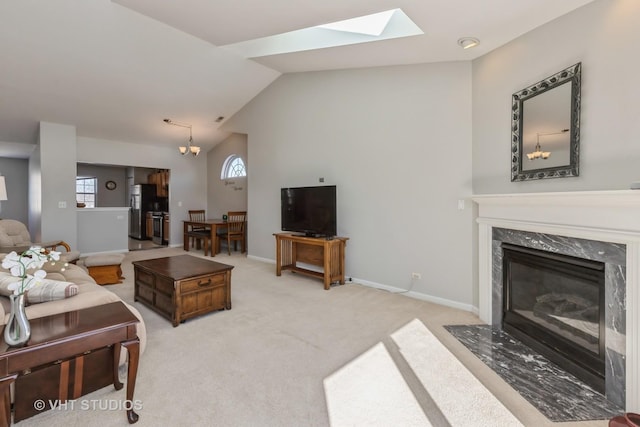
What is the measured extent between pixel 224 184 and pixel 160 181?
2176 millimetres

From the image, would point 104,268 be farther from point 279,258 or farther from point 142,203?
point 142,203

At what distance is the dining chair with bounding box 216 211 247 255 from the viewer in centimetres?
675

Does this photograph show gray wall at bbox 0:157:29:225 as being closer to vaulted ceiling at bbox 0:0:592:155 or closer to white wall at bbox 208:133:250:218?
vaulted ceiling at bbox 0:0:592:155

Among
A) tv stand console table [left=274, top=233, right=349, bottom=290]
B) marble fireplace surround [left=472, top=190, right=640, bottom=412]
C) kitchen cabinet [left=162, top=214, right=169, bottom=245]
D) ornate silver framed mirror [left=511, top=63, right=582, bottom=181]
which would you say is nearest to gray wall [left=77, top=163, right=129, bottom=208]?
kitchen cabinet [left=162, top=214, right=169, bottom=245]

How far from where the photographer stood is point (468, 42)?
2.89 meters

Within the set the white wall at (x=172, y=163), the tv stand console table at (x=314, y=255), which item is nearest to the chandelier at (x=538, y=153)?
the tv stand console table at (x=314, y=255)

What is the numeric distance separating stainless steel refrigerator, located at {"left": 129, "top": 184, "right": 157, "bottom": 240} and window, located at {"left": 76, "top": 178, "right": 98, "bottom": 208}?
3.69ft

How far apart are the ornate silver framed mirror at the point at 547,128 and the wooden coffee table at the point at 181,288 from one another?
10.1 feet

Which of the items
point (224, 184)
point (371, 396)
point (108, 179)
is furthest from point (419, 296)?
point (108, 179)

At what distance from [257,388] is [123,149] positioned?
695 cm

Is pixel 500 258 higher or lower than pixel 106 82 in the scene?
lower

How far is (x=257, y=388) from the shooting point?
1.98 metres

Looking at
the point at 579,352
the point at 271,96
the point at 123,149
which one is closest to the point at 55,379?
the point at 579,352

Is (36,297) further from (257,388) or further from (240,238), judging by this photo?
(240,238)
